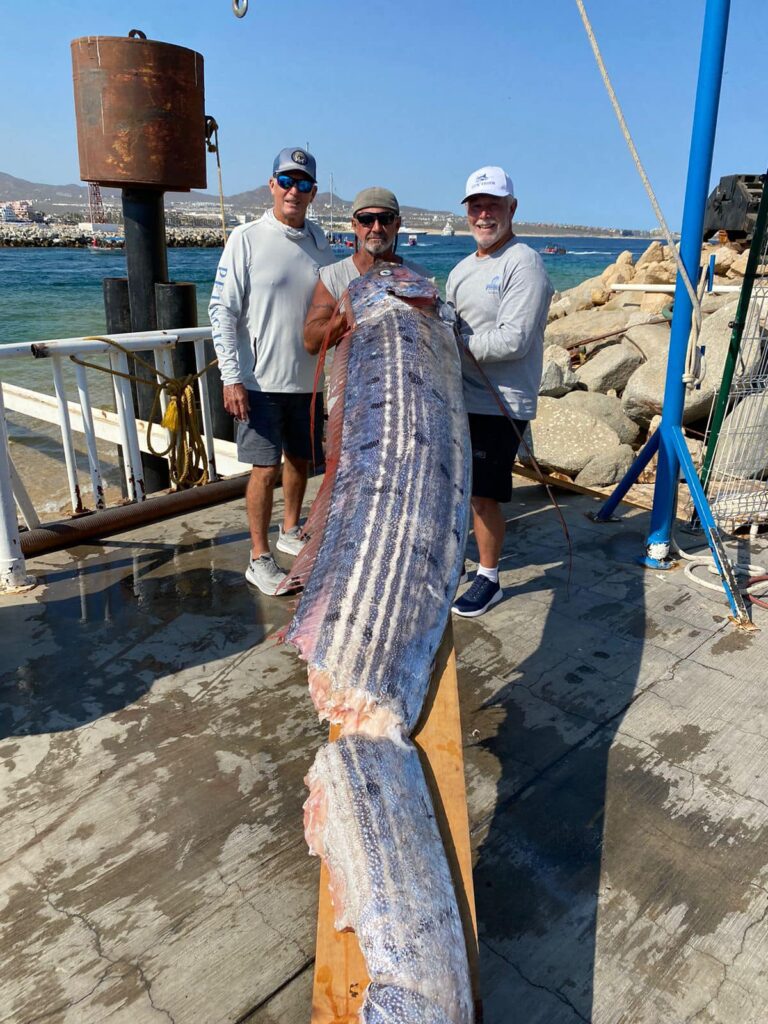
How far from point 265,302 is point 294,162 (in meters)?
0.76

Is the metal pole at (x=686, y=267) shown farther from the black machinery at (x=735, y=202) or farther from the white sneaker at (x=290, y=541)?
the black machinery at (x=735, y=202)

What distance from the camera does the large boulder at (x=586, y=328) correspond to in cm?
1412

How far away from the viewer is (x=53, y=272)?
52125mm

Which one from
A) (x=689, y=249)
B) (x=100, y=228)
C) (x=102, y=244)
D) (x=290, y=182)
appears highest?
(x=100, y=228)

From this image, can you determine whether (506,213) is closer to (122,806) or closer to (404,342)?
(404,342)

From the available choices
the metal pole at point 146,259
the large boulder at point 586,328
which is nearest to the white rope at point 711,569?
the metal pole at point 146,259

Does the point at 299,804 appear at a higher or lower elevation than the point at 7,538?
lower

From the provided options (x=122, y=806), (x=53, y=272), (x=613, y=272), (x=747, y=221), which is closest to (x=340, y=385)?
(x=122, y=806)

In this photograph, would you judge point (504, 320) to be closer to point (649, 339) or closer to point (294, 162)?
point (294, 162)

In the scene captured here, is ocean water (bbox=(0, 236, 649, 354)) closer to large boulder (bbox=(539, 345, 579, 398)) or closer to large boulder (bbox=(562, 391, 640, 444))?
large boulder (bbox=(539, 345, 579, 398))

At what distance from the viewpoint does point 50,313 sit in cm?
3262

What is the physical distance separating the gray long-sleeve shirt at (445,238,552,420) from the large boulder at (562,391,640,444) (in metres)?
4.87

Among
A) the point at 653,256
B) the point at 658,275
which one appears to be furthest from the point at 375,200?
the point at 653,256

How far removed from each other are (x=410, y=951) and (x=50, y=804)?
5.46ft
